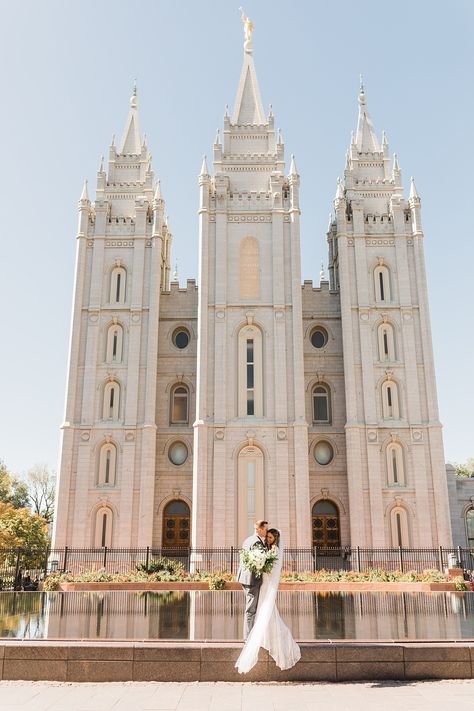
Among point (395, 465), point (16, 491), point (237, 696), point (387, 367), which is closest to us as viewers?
point (237, 696)

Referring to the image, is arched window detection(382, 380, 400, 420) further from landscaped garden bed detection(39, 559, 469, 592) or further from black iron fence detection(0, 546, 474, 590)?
landscaped garden bed detection(39, 559, 469, 592)

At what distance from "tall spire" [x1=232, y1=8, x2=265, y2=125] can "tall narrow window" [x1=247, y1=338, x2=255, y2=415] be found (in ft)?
49.5

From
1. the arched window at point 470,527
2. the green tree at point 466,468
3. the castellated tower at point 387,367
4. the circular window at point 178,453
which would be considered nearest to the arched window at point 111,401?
the circular window at point 178,453

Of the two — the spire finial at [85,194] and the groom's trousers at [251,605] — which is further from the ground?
the spire finial at [85,194]

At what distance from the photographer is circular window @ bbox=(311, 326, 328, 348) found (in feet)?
125

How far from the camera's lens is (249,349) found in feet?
116

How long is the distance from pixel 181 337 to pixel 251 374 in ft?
19.5

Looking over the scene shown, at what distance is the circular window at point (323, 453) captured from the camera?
118 ft

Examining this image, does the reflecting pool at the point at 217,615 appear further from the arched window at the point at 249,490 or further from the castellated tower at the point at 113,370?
the castellated tower at the point at 113,370

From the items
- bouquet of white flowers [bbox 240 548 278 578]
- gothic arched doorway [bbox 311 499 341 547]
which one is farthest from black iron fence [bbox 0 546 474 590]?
bouquet of white flowers [bbox 240 548 278 578]

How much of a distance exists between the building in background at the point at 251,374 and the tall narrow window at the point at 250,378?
8cm

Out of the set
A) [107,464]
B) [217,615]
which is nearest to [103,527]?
[107,464]

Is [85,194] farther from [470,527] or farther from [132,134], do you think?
[470,527]

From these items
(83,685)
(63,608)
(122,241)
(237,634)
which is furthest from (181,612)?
(122,241)
